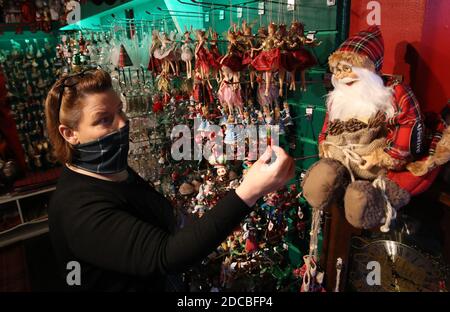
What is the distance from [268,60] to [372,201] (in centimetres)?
77

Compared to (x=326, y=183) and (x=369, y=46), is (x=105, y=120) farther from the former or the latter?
(x=369, y=46)

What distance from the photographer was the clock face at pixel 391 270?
3.59 feet

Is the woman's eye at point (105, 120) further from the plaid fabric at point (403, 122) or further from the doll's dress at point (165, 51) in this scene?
the doll's dress at point (165, 51)

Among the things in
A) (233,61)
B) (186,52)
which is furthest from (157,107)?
(233,61)

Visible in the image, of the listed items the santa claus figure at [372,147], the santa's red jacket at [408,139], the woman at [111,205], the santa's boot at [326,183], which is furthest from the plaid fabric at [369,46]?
the woman at [111,205]

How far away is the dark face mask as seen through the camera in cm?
87

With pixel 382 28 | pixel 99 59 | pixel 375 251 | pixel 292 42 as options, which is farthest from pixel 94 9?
pixel 375 251

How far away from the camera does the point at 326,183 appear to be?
0.93m

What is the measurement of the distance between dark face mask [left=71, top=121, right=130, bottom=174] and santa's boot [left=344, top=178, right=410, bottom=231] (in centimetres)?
68

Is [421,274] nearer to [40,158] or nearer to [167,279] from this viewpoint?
[167,279]

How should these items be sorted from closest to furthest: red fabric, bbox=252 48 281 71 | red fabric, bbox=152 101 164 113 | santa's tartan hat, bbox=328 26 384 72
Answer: santa's tartan hat, bbox=328 26 384 72 → red fabric, bbox=252 48 281 71 → red fabric, bbox=152 101 164 113

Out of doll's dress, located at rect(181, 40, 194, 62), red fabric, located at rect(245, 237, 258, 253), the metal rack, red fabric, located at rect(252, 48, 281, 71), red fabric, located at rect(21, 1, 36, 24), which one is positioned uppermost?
red fabric, located at rect(21, 1, 36, 24)

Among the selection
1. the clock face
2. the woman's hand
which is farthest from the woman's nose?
the clock face

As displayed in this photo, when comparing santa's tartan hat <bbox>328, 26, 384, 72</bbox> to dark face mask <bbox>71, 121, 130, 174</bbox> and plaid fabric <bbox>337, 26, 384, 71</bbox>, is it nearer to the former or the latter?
plaid fabric <bbox>337, 26, 384, 71</bbox>
